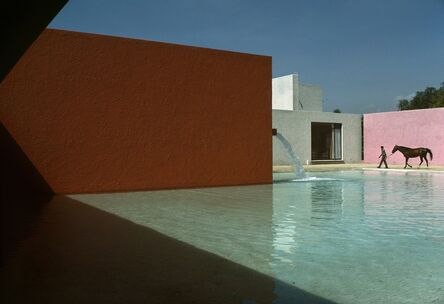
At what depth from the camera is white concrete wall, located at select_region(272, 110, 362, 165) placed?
22219 millimetres

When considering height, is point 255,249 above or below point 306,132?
below

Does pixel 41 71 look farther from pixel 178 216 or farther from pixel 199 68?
pixel 178 216

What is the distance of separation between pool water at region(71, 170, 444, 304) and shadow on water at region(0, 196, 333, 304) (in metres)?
0.19

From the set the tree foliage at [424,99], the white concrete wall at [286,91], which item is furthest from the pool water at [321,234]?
the tree foliage at [424,99]

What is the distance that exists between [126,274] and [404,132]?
23803 mm

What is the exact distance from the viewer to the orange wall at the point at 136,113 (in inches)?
375

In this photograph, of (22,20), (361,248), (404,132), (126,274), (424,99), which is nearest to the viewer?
(22,20)

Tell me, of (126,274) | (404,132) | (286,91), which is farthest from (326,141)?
(126,274)

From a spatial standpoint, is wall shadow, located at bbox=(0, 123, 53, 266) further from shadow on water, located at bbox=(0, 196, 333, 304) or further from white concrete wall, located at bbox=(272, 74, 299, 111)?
white concrete wall, located at bbox=(272, 74, 299, 111)

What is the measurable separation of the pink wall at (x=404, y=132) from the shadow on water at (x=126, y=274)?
71.3ft

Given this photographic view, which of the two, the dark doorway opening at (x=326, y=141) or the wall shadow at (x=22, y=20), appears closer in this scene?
the wall shadow at (x=22, y=20)

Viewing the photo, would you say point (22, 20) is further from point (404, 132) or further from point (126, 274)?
point (404, 132)

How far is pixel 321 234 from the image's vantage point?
498cm

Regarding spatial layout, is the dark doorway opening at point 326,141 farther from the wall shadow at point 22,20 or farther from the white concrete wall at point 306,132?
the wall shadow at point 22,20
